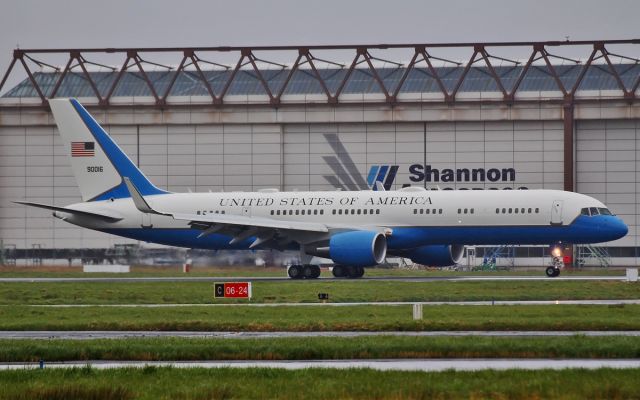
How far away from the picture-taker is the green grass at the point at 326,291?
46625mm

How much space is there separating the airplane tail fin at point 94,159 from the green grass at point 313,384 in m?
50.0

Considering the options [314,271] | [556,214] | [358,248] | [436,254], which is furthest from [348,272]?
[556,214]

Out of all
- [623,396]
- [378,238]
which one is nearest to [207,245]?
[378,238]

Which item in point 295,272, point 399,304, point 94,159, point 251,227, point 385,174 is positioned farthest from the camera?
point 385,174

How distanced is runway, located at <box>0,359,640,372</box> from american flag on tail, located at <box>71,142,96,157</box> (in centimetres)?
4898

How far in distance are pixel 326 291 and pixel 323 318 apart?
1497cm

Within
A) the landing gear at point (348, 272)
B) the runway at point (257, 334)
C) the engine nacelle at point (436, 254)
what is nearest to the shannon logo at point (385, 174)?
the engine nacelle at point (436, 254)

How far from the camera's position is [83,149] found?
243 feet

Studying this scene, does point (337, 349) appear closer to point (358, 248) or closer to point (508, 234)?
point (358, 248)

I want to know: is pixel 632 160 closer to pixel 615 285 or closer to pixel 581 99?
pixel 581 99

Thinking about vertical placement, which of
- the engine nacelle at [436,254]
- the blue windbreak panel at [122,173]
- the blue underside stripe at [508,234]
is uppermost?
the blue windbreak panel at [122,173]

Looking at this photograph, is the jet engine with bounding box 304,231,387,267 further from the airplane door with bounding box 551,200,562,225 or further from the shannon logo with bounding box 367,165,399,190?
the shannon logo with bounding box 367,165,399,190

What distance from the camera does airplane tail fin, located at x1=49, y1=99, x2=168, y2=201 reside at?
72.6 metres

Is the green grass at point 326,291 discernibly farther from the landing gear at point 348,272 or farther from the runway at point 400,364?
the runway at point 400,364
